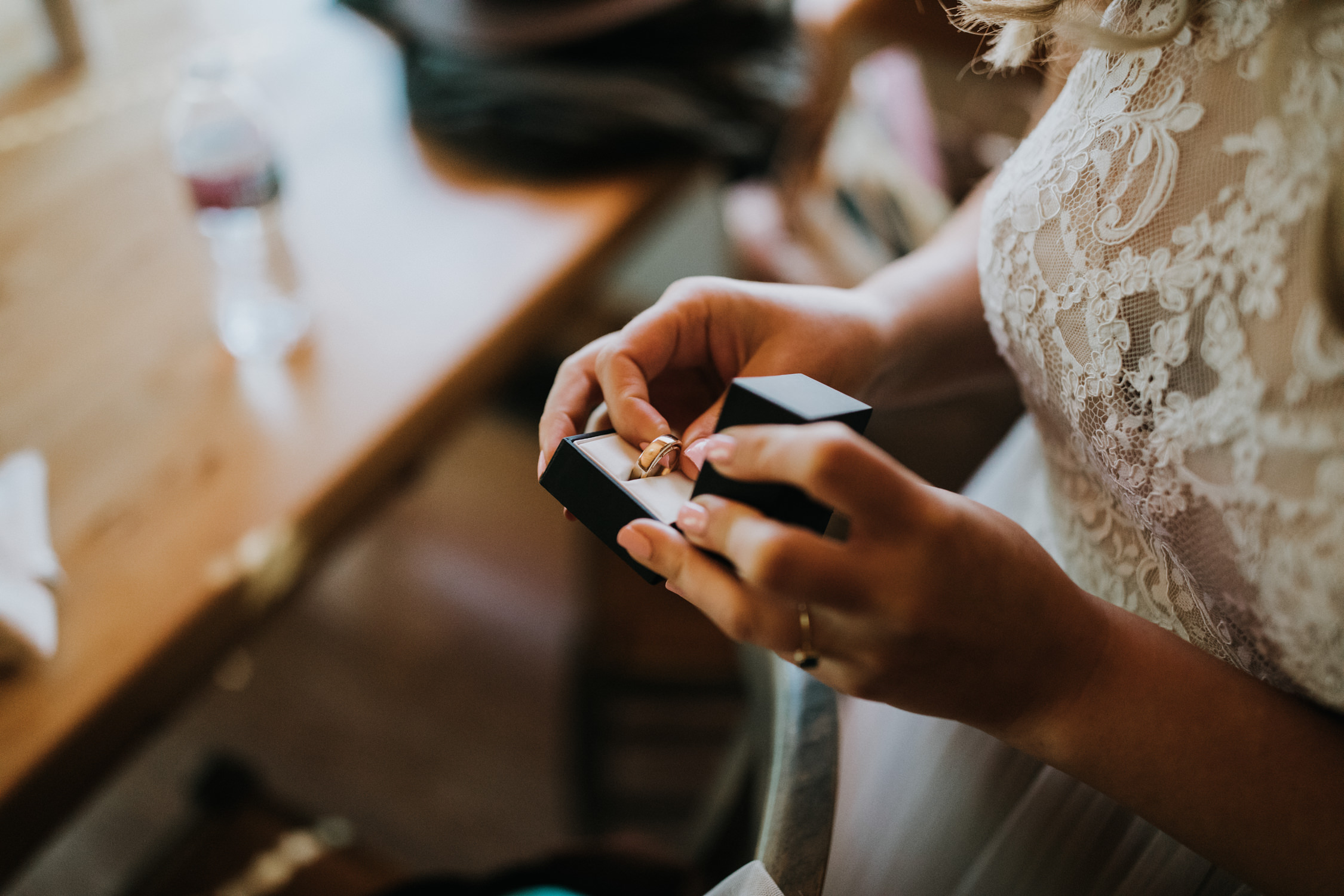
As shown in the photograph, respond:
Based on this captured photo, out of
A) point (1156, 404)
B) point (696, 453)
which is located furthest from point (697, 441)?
point (1156, 404)

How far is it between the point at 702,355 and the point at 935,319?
7.6 inches

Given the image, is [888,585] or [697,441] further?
[697,441]

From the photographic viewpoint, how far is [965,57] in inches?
45.3

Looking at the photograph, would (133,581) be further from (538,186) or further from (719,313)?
(538,186)

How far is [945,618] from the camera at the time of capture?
35 centimetres

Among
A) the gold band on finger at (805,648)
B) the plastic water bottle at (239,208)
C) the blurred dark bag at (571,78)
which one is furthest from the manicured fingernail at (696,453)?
the blurred dark bag at (571,78)

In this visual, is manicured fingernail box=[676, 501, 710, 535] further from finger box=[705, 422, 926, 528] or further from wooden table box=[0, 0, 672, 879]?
wooden table box=[0, 0, 672, 879]

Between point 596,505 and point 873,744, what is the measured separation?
0.93ft

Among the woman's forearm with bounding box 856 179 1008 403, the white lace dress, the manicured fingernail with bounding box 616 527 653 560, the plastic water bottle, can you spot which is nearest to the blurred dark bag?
the plastic water bottle

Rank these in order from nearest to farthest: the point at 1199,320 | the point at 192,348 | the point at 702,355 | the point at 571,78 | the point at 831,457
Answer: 1. the point at 831,457
2. the point at 1199,320
3. the point at 702,355
4. the point at 192,348
5. the point at 571,78

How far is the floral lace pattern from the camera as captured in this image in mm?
392

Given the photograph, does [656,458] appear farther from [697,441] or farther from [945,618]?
[945,618]

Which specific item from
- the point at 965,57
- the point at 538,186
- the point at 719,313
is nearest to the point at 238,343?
the point at 538,186

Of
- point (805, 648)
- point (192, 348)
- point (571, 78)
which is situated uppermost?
point (805, 648)
